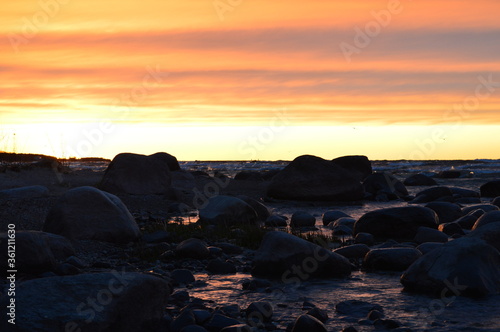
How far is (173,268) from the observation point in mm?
7715

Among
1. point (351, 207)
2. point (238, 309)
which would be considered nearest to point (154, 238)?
point (238, 309)

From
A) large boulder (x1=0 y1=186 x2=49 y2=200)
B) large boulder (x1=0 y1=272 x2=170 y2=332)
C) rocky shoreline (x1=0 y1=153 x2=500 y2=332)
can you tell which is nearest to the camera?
large boulder (x1=0 y1=272 x2=170 y2=332)

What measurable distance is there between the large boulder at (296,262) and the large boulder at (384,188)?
12.7 m

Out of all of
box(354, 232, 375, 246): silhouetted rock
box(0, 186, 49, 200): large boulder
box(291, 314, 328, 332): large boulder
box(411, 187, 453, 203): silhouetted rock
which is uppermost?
box(0, 186, 49, 200): large boulder

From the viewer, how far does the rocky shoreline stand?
4.73 metres

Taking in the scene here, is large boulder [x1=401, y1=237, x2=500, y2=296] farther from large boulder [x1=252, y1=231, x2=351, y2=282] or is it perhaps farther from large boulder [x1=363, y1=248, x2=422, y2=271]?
large boulder [x1=252, y1=231, x2=351, y2=282]

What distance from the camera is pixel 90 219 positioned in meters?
9.14

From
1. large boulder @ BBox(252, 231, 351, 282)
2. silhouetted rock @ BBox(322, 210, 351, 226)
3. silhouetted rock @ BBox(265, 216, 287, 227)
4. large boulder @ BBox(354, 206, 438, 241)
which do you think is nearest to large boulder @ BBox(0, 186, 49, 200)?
silhouetted rock @ BBox(265, 216, 287, 227)

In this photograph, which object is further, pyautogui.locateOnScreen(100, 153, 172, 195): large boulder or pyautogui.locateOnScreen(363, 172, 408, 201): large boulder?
pyautogui.locateOnScreen(363, 172, 408, 201): large boulder

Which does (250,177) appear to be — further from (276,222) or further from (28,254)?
(28,254)

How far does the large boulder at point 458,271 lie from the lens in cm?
618

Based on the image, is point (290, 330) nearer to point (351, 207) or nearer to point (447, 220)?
point (447, 220)

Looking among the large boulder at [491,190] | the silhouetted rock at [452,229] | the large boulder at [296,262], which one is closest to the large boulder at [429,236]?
the silhouetted rock at [452,229]

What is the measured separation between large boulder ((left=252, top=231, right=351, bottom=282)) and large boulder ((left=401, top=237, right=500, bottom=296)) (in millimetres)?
1026
